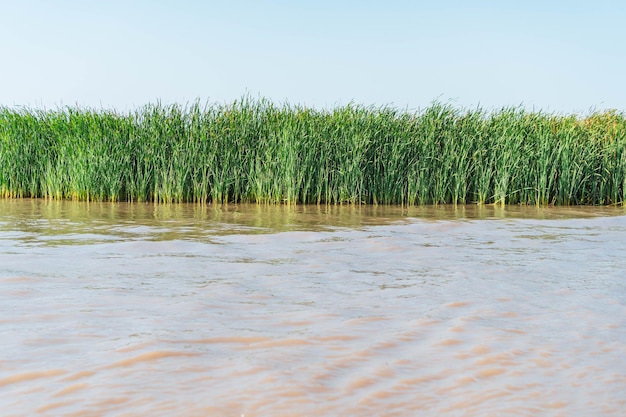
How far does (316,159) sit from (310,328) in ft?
35.4

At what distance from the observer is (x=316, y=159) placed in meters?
14.3

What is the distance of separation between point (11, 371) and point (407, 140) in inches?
502

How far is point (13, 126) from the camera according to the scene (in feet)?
53.9

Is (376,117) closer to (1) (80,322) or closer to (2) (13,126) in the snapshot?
(2) (13,126)

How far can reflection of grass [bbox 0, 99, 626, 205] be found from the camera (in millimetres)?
14312

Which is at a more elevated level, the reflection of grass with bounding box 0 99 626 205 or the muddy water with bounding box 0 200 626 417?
the reflection of grass with bounding box 0 99 626 205

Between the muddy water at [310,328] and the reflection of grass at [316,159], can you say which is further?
the reflection of grass at [316,159]

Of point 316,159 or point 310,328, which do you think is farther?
point 316,159

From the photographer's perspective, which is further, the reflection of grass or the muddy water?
the reflection of grass

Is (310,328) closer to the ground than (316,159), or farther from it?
closer to the ground

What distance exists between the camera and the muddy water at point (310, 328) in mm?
2650

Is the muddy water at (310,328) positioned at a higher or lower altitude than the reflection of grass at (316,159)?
lower

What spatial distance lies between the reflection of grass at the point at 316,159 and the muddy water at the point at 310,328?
679cm

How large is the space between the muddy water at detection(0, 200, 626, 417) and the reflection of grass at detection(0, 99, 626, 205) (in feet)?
22.3
